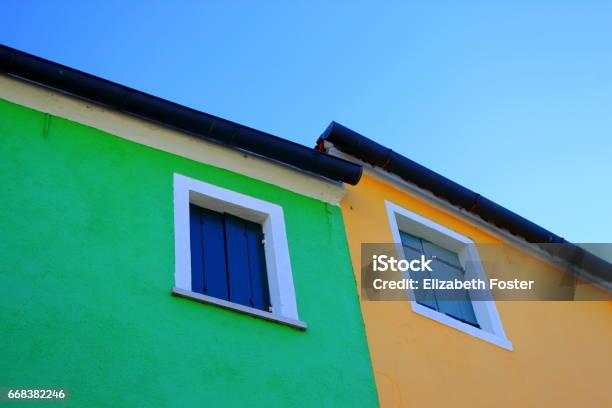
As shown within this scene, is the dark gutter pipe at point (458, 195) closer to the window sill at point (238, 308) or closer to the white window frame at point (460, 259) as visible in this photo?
the white window frame at point (460, 259)

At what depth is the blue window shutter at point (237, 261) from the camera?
322 inches

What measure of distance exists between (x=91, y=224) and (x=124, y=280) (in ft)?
2.19

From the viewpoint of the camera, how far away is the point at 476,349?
9.49 metres

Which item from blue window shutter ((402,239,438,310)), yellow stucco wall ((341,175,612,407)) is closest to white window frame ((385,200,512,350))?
yellow stucco wall ((341,175,612,407))

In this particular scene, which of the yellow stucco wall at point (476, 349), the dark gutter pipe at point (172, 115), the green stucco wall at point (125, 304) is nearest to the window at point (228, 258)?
the green stucco wall at point (125, 304)

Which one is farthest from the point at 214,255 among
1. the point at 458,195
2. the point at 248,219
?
the point at 458,195

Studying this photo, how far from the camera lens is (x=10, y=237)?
6.92 m

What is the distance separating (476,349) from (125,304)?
14.1 ft

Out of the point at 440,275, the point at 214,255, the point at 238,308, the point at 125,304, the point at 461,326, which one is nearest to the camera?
the point at 125,304

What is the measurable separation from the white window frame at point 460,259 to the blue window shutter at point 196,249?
2562 millimetres

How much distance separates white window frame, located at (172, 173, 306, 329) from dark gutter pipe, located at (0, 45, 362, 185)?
65cm

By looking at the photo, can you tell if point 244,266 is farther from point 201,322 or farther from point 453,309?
point 453,309

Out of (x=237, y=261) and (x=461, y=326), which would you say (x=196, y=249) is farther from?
(x=461, y=326)

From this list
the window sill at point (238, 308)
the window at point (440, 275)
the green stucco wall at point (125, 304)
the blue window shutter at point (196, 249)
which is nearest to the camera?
the green stucco wall at point (125, 304)
